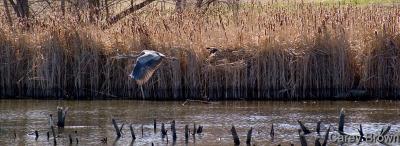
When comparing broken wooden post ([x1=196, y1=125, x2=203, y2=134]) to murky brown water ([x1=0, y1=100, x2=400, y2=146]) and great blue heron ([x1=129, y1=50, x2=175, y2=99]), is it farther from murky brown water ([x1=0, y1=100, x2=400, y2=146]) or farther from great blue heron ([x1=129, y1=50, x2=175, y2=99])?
great blue heron ([x1=129, y1=50, x2=175, y2=99])

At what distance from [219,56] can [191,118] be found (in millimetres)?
2882

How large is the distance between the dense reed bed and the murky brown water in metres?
0.53

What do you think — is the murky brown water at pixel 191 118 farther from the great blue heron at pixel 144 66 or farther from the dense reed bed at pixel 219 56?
the great blue heron at pixel 144 66

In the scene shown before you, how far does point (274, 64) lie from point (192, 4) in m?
5.00

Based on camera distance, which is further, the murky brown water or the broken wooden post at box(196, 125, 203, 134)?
the broken wooden post at box(196, 125, 203, 134)

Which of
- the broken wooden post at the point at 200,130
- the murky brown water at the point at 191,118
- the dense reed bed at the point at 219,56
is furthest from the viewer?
the dense reed bed at the point at 219,56

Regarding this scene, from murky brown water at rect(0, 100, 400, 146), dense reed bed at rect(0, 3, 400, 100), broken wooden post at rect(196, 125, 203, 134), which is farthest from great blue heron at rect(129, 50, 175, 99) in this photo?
dense reed bed at rect(0, 3, 400, 100)

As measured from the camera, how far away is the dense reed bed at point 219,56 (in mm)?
16859

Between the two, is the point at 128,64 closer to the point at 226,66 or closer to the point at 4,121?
the point at 226,66

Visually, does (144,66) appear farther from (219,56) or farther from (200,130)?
(219,56)

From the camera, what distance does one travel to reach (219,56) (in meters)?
17.3

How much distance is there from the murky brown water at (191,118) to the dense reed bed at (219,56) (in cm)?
53

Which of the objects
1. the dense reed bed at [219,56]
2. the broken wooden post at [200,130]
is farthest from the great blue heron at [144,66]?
the dense reed bed at [219,56]

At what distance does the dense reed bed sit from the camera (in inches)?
664
